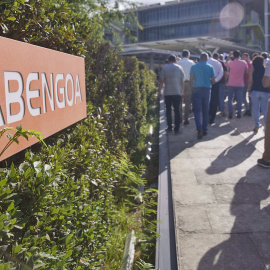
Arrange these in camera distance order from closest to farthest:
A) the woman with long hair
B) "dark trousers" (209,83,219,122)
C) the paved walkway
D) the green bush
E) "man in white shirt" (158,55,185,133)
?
Answer: 1. the green bush
2. the paved walkway
3. the woman with long hair
4. "man in white shirt" (158,55,185,133)
5. "dark trousers" (209,83,219,122)

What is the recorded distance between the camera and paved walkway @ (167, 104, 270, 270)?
11.3 feet

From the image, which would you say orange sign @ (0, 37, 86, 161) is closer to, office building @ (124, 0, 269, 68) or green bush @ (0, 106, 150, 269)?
green bush @ (0, 106, 150, 269)

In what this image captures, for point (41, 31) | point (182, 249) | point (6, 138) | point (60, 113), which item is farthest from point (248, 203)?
point (6, 138)

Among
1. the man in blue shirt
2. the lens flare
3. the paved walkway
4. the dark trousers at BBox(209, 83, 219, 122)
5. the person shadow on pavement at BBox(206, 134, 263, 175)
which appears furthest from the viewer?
the lens flare

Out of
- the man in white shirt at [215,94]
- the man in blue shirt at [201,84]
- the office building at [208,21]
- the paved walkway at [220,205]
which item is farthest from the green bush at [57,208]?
the office building at [208,21]

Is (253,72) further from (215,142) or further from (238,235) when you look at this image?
(238,235)

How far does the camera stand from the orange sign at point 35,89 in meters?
1.86

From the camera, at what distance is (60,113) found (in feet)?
8.80

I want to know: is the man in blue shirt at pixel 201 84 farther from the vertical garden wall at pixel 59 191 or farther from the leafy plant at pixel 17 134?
the leafy plant at pixel 17 134

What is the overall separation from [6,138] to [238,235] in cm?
285

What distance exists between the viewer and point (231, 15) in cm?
6284

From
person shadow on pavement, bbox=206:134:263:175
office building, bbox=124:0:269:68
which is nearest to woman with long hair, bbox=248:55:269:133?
person shadow on pavement, bbox=206:134:263:175

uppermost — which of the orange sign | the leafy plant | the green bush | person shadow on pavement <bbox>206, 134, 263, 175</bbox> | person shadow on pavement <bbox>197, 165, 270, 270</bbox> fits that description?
the orange sign

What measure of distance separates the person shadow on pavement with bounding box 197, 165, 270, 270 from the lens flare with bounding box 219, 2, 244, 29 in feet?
206
